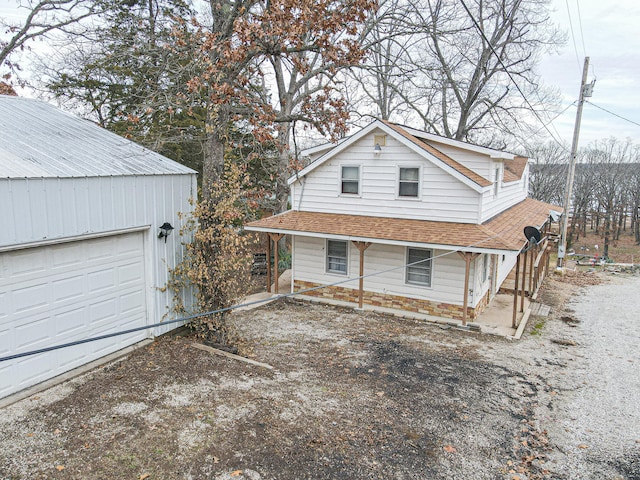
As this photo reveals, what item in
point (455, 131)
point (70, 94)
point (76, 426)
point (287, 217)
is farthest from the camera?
point (455, 131)

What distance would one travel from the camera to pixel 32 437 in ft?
17.9

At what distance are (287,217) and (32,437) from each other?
33.1 ft

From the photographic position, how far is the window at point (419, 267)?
41.7 feet

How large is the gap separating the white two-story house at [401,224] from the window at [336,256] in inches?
1.3

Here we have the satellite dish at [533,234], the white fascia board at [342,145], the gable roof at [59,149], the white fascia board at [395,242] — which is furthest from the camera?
the white fascia board at [342,145]

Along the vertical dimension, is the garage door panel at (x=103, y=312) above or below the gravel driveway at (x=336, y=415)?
above

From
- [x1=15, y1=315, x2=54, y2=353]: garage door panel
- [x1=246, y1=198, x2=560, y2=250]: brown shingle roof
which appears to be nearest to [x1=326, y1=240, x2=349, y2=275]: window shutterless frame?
[x1=246, y1=198, x2=560, y2=250]: brown shingle roof

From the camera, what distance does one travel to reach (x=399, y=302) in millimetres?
13102

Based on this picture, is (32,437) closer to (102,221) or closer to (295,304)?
(102,221)

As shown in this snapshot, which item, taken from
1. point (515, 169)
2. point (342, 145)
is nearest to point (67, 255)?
point (342, 145)

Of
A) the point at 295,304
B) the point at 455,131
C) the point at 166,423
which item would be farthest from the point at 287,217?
the point at 455,131

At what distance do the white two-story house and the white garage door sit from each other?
16.2ft

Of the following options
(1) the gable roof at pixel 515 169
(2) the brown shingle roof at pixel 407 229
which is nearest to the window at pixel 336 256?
(2) the brown shingle roof at pixel 407 229

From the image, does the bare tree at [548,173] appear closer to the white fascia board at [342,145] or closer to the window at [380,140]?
the window at [380,140]
